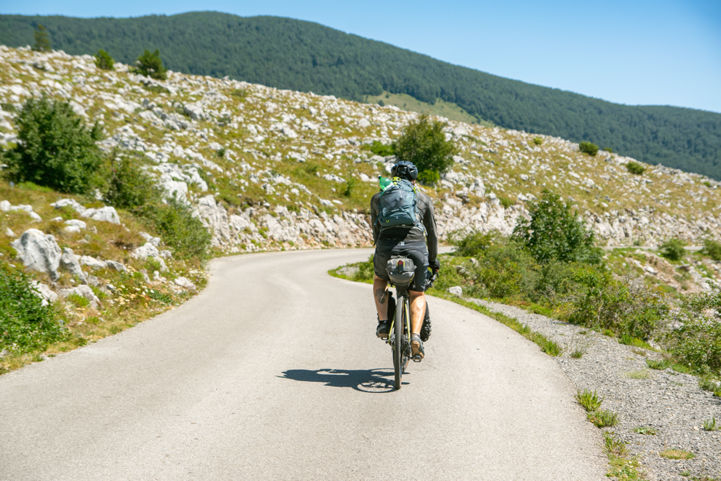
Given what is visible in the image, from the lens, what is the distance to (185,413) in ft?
14.2

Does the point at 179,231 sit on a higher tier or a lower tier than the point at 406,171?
lower

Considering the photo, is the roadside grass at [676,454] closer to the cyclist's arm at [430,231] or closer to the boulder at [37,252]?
the cyclist's arm at [430,231]

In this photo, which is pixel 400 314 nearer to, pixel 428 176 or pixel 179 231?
pixel 179 231

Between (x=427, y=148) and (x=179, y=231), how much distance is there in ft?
97.5

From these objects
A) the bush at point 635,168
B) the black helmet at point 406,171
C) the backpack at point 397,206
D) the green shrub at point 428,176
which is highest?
the bush at point 635,168

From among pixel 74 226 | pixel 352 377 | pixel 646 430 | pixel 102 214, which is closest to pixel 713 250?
pixel 646 430

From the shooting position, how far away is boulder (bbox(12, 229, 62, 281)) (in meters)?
8.10

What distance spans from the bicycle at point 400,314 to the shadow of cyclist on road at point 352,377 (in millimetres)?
309

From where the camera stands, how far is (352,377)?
5742 mm

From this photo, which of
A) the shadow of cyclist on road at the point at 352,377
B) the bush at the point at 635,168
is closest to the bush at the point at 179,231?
the shadow of cyclist on road at the point at 352,377

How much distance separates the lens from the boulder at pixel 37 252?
810cm

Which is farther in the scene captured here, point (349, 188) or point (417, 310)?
point (349, 188)

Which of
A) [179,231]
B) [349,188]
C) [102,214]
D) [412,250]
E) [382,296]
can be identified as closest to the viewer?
[412,250]

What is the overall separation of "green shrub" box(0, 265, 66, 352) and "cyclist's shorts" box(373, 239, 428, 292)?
511 centimetres
